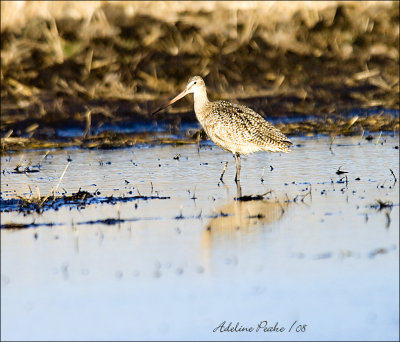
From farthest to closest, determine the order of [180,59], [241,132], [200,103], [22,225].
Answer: [180,59]
[200,103]
[241,132]
[22,225]

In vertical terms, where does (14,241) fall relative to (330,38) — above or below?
below

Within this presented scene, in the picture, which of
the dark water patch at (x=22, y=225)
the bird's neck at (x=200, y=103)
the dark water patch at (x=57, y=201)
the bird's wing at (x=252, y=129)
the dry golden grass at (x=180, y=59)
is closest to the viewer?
the dark water patch at (x=22, y=225)

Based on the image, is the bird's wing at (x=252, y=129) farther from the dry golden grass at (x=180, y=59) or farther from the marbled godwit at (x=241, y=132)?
the dry golden grass at (x=180, y=59)

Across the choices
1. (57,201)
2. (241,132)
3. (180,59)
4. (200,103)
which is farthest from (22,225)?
(180,59)

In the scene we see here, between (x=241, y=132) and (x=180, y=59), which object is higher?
(x=180, y=59)

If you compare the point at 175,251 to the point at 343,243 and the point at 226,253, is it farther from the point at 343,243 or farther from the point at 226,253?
the point at 343,243

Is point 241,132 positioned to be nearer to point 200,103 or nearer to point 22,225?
point 200,103

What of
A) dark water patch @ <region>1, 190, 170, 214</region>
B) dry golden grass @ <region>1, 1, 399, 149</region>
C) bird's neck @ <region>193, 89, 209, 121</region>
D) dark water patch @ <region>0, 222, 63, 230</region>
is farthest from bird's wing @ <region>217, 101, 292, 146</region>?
dark water patch @ <region>0, 222, 63, 230</region>

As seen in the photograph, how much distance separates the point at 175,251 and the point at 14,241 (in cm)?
133

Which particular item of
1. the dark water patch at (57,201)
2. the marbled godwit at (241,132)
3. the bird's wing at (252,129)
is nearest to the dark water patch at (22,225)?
the dark water patch at (57,201)

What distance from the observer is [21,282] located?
6.67 meters

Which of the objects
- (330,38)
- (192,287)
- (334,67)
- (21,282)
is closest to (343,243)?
(192,287)

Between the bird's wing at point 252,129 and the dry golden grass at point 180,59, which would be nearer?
the bird's wing at point 252,129

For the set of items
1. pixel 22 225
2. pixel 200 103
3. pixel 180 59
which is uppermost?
pixel 180 59
